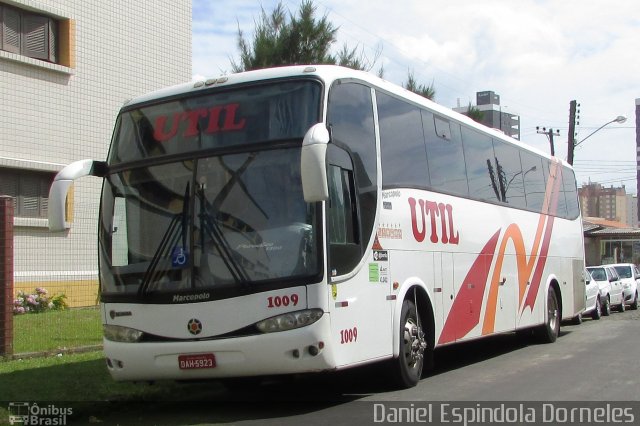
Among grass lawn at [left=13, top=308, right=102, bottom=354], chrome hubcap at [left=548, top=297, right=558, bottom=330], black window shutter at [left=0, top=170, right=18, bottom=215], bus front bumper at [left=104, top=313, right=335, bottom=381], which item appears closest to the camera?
bus front bumper at [left=104, top=313, right=335, bottom=381]

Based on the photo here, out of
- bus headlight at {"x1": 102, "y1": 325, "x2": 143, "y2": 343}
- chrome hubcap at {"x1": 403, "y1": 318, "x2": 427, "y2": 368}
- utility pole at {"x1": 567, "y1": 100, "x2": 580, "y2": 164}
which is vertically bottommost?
chrome hubcap at {"x1": 403, "y1": 318, "x2": 427, "y2": 368}

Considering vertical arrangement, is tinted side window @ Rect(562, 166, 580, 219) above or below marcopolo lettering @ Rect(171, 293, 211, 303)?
above

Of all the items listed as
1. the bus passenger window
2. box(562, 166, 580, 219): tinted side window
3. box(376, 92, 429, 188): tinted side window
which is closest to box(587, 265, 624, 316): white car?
box(562, 166, 580, 219): tinted side window

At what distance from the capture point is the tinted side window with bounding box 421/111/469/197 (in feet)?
37.6

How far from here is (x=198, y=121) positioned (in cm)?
891

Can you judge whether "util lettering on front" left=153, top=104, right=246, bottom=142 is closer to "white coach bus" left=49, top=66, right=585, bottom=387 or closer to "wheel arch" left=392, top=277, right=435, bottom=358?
"white coach bus" left=49, top=66, right=585, bottom=387

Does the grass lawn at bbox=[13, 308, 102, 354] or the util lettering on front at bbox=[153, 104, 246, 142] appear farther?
the grass lawn at bbox=[13, 308, 102, 354]

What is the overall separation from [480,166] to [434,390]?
480 cm

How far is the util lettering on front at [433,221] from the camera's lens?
10562 millimetres

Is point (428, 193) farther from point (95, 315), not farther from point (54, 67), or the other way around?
point (54, 67)

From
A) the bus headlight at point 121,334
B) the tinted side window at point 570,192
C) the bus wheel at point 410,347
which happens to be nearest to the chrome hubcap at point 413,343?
the bus wheel at point 410,347

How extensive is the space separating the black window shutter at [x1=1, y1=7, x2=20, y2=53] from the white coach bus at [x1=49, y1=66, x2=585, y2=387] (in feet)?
33.9

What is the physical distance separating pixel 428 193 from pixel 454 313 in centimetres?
181

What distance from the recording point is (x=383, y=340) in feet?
30.3
